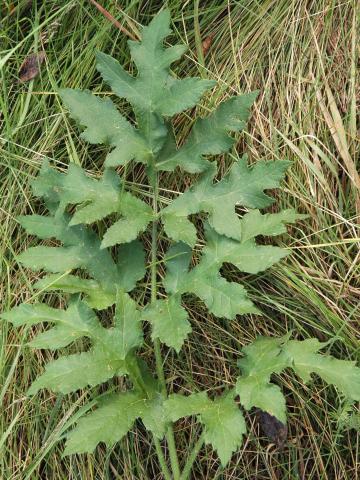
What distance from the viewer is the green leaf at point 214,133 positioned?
6.48 feet

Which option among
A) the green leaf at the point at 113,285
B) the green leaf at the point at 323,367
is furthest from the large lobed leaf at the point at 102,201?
the green leaf at the point at 323,367

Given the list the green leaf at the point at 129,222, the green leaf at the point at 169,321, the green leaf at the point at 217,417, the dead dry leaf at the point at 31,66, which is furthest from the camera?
the dead dry leaf at the point at 31,66

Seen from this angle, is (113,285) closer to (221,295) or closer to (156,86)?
(221,295)

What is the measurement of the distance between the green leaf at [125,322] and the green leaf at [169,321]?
0.12 ft

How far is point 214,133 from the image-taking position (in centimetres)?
198

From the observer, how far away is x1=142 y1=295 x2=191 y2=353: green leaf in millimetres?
1806

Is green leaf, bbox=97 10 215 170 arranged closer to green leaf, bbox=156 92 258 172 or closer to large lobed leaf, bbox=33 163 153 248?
green leaf, bbox=156 92 258 172

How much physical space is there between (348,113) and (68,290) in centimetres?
98

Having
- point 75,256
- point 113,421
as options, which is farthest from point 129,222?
point 113,421

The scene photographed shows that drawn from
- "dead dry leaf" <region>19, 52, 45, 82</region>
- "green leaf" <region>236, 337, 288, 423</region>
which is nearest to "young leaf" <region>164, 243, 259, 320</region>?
"green leaf" <region>236, 337, 288, 423</region>

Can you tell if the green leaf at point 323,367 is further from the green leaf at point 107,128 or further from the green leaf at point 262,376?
the green leaf at point 107,128

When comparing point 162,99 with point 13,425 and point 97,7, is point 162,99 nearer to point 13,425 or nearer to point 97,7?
Result: point 97,7

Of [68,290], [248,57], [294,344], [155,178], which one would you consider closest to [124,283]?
[68,290]

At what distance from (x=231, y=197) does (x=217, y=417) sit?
0.59 m
